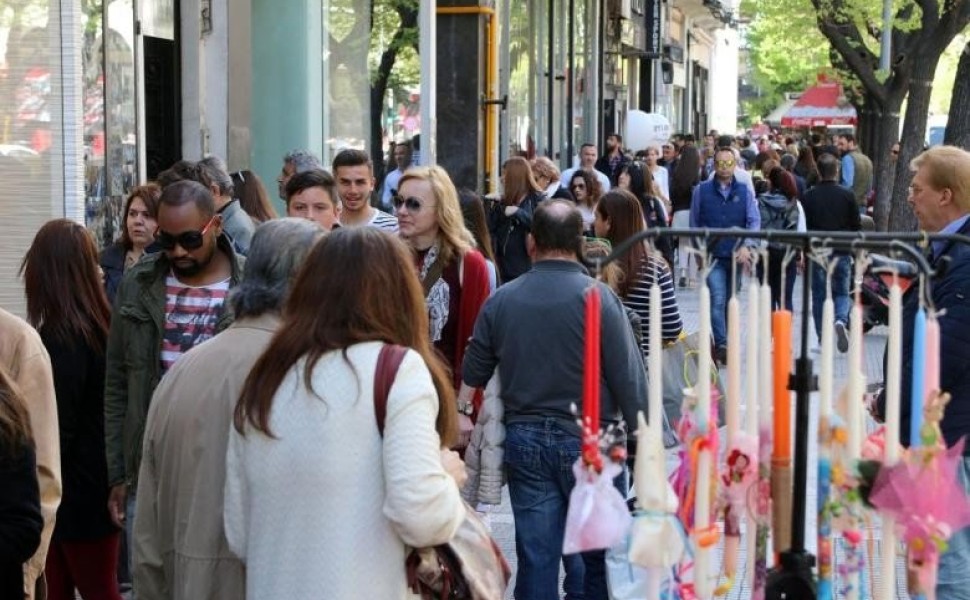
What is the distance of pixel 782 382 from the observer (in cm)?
375

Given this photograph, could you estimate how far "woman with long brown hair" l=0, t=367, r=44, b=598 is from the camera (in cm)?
381

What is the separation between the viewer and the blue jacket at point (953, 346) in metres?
5.05

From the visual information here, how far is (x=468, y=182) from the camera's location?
707 inches

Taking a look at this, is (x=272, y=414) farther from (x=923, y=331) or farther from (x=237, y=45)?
(x=237, y=45)

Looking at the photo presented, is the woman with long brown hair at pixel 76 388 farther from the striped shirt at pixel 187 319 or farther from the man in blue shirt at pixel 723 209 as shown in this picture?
the man in blue shirt at pixel 723 209

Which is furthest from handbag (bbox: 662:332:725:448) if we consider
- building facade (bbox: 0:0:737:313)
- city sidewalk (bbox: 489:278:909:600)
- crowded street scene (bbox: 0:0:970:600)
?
building facade (bbox: 0:0:737:313)

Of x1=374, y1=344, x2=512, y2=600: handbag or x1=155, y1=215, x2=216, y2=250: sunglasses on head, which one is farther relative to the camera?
x1=155, y1=215, x2=216, y2=250: sunglasses on head

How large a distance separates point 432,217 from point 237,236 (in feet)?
3.67

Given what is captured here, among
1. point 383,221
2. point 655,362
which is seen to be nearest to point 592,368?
point 655,362

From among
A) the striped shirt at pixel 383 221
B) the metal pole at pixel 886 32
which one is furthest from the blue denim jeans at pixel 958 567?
the metal pole at pixel 886 32

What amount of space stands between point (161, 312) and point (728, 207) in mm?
9428

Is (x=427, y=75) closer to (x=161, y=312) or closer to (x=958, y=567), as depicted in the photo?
(x=161, y=312)

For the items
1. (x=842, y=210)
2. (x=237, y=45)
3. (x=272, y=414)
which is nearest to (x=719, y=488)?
(x=272, y=414)

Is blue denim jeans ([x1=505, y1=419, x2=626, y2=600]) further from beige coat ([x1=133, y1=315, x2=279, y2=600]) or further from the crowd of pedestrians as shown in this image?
beige coat ([x1=133, y1=315, x2=279, y2=600])
